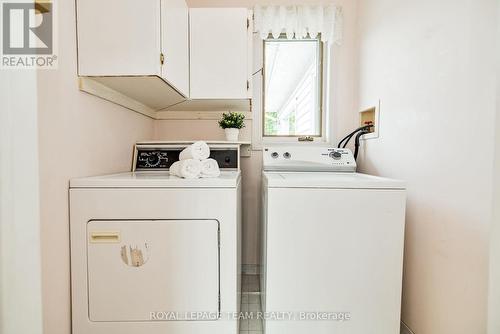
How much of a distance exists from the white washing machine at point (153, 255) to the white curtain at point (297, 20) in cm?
166

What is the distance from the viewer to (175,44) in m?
1.48

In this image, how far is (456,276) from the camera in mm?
1098

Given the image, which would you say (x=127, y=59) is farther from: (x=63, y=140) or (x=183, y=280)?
(x=183, y=280)

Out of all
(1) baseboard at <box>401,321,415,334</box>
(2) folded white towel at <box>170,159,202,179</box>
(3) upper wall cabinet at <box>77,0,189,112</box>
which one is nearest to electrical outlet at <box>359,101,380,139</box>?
(1) baseboard at <box>401,321,415,334</box>

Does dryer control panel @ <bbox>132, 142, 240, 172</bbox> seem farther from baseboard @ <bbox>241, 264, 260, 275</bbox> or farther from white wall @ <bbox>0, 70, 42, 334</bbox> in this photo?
baseboard @ <bbox>241, 264, 260, 275</bbox>

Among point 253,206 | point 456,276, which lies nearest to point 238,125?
point 253,206

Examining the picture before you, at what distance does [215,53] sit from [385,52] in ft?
3.89

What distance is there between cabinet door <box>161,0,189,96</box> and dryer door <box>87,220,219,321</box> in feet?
2.59

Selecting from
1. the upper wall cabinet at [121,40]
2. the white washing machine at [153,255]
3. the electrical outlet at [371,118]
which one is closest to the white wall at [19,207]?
the white washing machine at [153,255]

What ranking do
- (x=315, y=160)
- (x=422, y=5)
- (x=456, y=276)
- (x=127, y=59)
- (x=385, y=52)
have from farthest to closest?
(x=315, y=160)
(x=385, y=52)
(x=422, y=5)
(x=127, y=59)
(x=456, y=276)

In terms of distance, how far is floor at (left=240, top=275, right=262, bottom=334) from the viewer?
1.55 m

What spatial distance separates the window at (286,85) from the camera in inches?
95.6

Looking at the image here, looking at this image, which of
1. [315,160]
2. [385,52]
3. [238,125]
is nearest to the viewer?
[385,52]

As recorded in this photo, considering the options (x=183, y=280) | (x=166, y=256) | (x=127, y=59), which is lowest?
(x=183, y=280)
